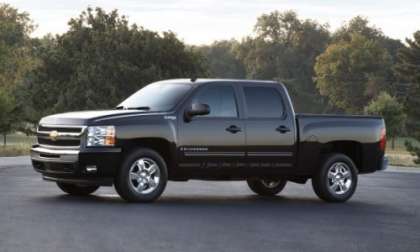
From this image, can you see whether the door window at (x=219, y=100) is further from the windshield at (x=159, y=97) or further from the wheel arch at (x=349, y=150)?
the wheel arch at (x=349, y=150)

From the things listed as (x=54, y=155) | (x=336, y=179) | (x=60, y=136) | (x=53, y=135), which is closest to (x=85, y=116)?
(x=60, y=136)

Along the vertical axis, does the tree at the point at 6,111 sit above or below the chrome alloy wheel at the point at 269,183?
above

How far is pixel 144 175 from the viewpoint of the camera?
14438 millimetres

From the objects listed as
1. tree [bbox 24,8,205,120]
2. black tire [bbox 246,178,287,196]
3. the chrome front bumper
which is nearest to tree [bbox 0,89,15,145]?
tree [bbox 24,8,205,120]

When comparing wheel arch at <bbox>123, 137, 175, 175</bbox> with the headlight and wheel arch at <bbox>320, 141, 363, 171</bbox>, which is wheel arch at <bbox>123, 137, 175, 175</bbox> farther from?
wheel arch at <bbox>320, 141, 363, 171</bbox>

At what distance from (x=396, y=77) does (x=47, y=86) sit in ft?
210

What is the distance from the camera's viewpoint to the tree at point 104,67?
4775cm

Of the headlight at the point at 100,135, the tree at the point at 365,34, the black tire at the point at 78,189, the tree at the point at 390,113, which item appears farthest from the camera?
the tree at the point at 365,34

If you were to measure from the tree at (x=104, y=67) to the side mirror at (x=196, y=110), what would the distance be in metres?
32.2

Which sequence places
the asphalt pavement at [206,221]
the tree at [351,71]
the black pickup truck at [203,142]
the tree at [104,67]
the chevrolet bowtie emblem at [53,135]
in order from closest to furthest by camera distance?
the asphalt pavement at [206,221] → the black pickup truck at [203,142] → the chevrolet bowtie emblem at [53,135] → the tree at [104,67] → the tree at [351,71]

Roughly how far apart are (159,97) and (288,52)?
103598 mm

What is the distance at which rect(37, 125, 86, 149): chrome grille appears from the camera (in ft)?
47.2

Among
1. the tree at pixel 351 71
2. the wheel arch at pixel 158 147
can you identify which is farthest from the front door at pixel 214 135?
the tree at pixel 351 71

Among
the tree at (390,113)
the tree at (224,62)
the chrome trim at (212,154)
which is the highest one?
the tree at (224,62)
